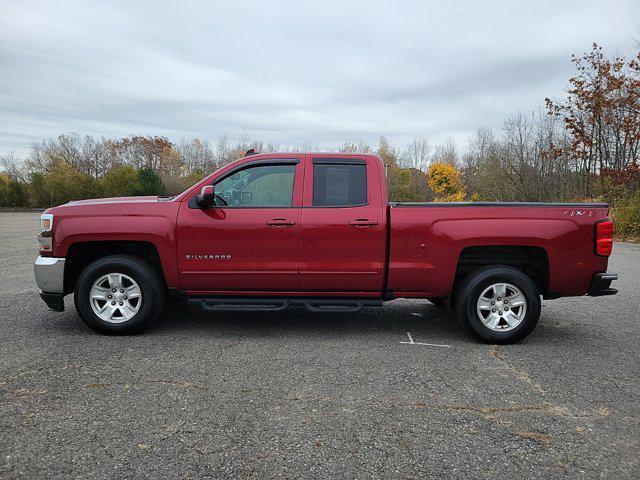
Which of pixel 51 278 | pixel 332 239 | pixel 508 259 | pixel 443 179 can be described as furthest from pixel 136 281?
pixel 443 179

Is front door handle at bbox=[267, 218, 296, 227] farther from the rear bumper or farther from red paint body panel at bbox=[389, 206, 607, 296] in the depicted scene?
the rear bumper

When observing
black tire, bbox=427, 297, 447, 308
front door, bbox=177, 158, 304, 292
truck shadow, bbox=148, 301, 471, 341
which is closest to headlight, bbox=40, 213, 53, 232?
front door, bbox=177, 158, 304, 292

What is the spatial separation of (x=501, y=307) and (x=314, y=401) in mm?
2382

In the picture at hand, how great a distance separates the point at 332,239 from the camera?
15.5ft

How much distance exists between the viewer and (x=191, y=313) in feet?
19.3

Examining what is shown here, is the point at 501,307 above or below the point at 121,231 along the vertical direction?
below

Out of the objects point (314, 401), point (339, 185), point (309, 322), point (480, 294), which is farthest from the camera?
point (309, 322)

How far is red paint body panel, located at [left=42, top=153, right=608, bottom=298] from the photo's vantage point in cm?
464

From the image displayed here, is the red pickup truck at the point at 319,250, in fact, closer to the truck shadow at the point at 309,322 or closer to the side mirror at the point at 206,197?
the side mirror at the point at 206,197

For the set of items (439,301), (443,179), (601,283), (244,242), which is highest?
(443,179)

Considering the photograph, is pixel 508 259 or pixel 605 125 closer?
pixel 508 259

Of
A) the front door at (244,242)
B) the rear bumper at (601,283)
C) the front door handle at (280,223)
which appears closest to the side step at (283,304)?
the front door at (244,242)

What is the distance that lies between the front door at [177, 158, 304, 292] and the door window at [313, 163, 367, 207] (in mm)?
219

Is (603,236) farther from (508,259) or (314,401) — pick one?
(314,401)
